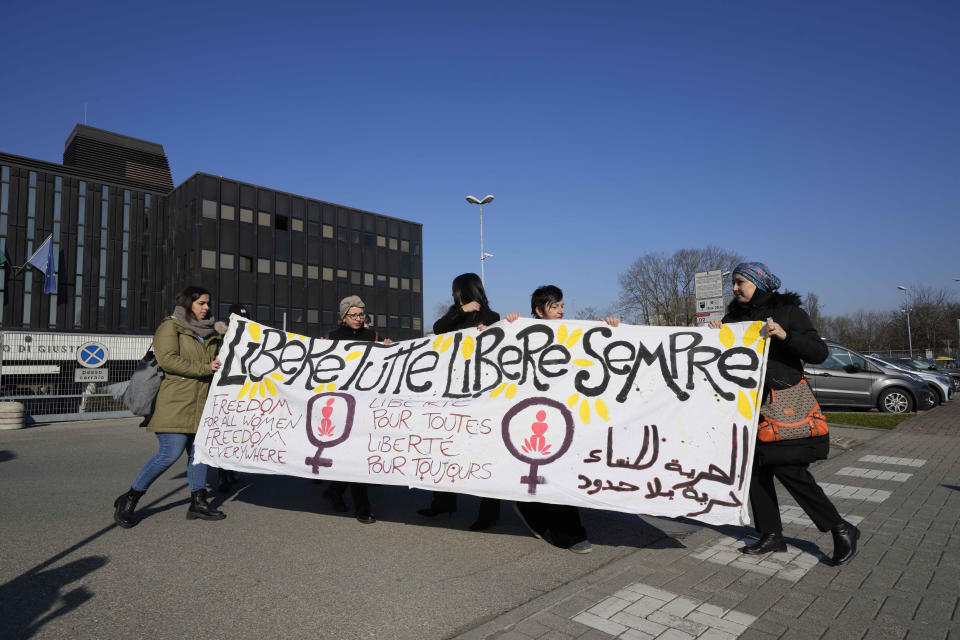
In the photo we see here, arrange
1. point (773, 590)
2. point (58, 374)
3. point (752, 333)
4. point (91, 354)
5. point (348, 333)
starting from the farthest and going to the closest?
1. point (91, 354)
2. point (58, 374)
3. point (348, 333)
4. point (752, 333)
5. point (773, 590)

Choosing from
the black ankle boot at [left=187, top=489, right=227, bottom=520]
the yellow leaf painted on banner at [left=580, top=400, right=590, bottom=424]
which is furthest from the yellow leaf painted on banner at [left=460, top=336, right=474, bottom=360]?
the black ankle boot at [left=187, top=489, right=227, bottom=520]

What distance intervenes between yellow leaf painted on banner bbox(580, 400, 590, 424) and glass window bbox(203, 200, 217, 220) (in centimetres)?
3854

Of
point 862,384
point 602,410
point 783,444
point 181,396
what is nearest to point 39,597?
point 181,396

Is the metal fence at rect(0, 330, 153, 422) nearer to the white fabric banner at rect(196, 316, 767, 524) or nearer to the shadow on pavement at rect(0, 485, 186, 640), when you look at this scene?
the white fabric banner at rect(196, 316, 767, 524)

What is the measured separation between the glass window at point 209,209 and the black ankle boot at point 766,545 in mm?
39345

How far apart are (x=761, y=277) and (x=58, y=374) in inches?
592

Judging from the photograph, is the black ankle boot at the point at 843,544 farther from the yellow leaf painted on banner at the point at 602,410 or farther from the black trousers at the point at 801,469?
the yellow leaf painted on banner at the point at 602,410

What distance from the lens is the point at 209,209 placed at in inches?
1476

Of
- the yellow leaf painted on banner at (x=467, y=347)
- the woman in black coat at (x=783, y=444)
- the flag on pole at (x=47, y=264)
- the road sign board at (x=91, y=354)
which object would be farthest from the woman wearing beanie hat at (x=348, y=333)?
the flag on pole at (x=47, y=264)

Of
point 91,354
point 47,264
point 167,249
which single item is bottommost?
point 91,354

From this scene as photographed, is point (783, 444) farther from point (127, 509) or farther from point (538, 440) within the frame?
point (127, 509)

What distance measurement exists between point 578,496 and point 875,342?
80067 millimetres

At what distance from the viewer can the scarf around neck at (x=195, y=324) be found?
5.08m

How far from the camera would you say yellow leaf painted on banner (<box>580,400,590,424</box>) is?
4070 millimetres
